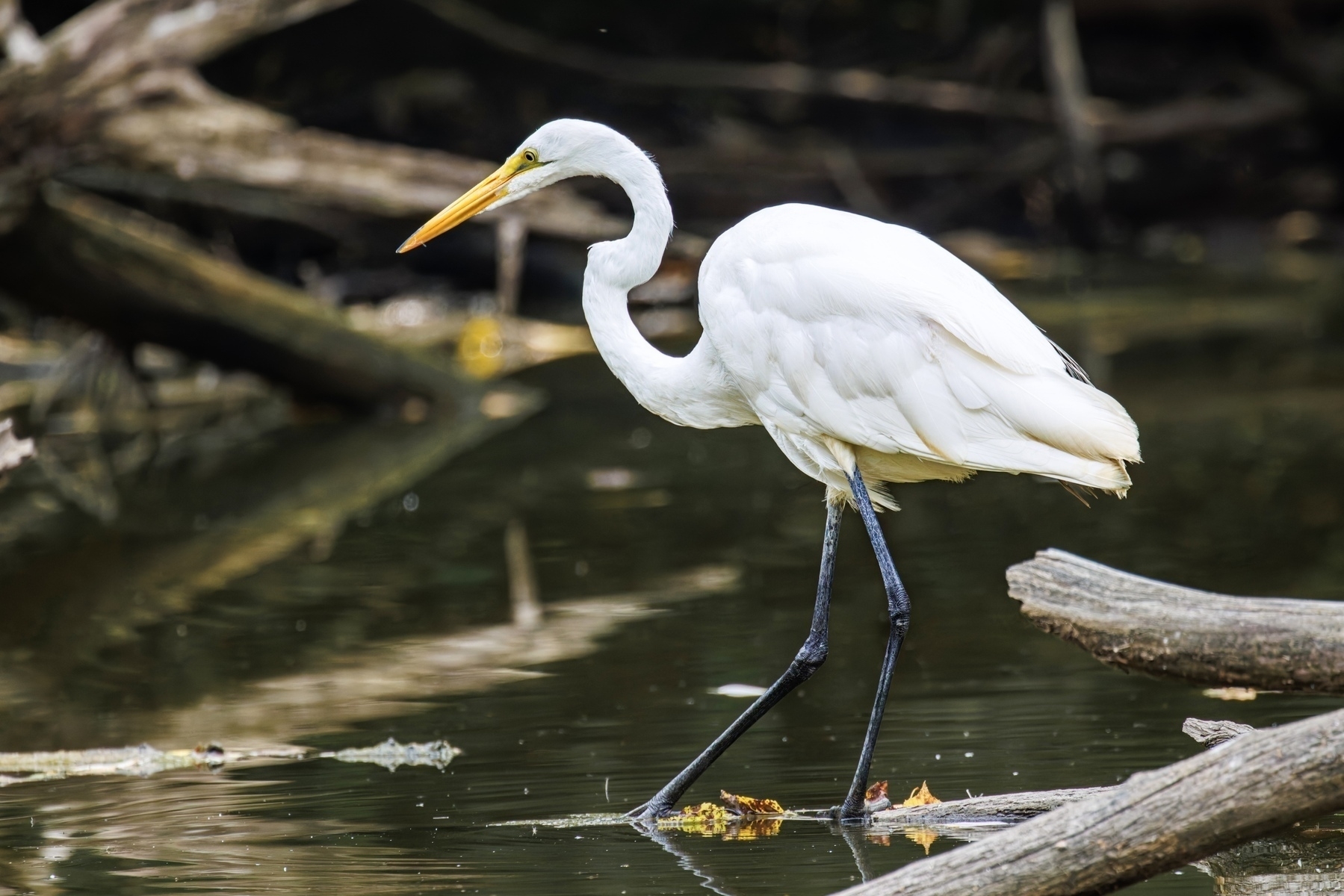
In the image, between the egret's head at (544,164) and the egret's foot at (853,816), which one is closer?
the egret's foot at (853,816)

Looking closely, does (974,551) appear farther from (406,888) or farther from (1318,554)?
(406,888)

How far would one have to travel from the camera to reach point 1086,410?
4.16 m

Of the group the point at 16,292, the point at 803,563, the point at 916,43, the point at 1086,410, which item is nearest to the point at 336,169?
the point at 16,292

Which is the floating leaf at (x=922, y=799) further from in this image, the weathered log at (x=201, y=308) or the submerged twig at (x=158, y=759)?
the weathered log at (x=201, y=308)

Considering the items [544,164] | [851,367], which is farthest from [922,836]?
[544,164]

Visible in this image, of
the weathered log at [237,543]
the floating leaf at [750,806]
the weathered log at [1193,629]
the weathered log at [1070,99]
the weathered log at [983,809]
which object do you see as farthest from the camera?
the weathered log at [1070,99]

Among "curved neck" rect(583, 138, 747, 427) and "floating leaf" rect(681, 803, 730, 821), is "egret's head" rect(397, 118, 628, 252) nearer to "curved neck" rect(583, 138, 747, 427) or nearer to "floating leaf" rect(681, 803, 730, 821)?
"curved neck" rect(583, 138, 747, 427)

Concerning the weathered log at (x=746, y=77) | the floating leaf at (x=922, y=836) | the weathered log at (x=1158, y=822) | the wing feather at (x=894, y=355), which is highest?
the weathered log at (x=746, y=77)

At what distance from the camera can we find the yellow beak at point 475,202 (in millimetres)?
4914

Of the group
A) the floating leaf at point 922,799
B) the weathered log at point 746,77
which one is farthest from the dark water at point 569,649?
the weathered log at point 746,77

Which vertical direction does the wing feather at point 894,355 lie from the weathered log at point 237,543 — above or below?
below

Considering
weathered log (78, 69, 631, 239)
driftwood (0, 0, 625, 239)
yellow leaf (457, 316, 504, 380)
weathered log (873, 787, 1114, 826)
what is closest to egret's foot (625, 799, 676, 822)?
weathered log (873, 787, 1114, 826)

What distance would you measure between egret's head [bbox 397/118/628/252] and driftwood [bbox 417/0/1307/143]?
457 inches

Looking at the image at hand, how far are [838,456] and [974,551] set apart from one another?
293cm
